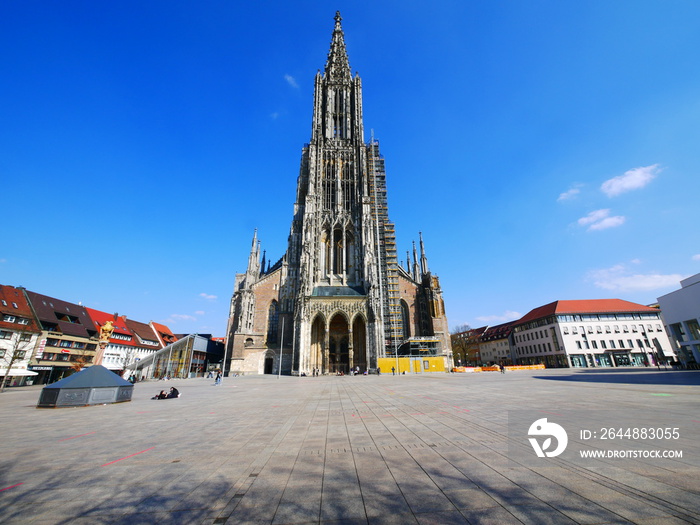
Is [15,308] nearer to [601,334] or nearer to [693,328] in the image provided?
[693,328]

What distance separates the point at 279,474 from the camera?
152 inches

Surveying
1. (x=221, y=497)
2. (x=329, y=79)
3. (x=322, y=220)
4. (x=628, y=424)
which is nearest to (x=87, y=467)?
(x=221, y=497)

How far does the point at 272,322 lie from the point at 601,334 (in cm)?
4906

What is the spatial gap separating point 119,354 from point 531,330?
65.7m

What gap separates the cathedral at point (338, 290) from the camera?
113 feet

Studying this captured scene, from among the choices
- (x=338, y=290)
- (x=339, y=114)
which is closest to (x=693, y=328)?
(x=338, y=290)

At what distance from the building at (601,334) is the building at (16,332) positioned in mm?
63197

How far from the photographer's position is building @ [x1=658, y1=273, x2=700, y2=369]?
2723 cm

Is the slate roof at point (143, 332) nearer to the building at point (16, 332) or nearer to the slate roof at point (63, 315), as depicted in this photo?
the slate roof at point (63, 315)

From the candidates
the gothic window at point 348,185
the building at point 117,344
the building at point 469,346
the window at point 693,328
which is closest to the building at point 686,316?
the window at point 693,328

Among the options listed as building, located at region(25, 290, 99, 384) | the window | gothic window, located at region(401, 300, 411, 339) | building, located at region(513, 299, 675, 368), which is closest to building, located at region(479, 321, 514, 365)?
building, located at region(513, 299, 675, 368)

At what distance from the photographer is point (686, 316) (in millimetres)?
28250

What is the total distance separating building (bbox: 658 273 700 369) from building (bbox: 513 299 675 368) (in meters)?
13.0

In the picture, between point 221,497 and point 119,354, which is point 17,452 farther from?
point 119,354
